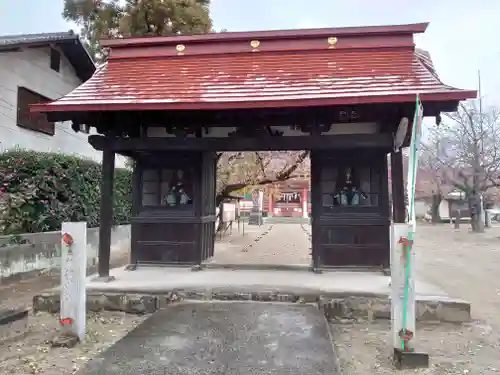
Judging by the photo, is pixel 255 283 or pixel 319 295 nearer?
pixel 319 295

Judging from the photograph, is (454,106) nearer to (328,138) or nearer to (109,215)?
(328,138)

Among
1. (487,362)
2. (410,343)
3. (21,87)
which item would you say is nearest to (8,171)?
(21,87)

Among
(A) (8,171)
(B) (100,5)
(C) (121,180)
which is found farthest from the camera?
(B) (100,5)

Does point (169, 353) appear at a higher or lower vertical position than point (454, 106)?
lower

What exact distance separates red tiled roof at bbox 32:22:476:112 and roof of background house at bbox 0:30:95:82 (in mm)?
4749

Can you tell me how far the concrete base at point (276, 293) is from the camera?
5.32m

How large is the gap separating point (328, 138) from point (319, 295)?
2.26 metres

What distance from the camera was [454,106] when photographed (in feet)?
18.5

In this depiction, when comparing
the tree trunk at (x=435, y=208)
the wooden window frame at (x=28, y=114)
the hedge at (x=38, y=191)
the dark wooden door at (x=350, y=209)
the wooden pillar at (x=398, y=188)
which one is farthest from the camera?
the tree trunk at (x=435, y=208)

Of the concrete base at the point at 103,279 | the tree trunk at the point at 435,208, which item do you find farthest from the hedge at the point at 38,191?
the tree trunk at the point at 435,208

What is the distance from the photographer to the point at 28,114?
1153 centimetres

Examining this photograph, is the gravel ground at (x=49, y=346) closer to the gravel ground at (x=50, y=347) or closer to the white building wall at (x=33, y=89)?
the gravel ground at (x=50, y=347)

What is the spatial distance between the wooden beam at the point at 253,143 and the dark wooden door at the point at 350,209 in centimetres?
94

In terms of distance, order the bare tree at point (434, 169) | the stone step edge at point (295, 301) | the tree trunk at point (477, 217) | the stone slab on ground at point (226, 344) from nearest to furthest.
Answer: the stone slab on ground at point (226, 344) → the stone step edge at point (295, 301) → the tree trunk at point (477, 217) → the bare tree at point (434, 169)
